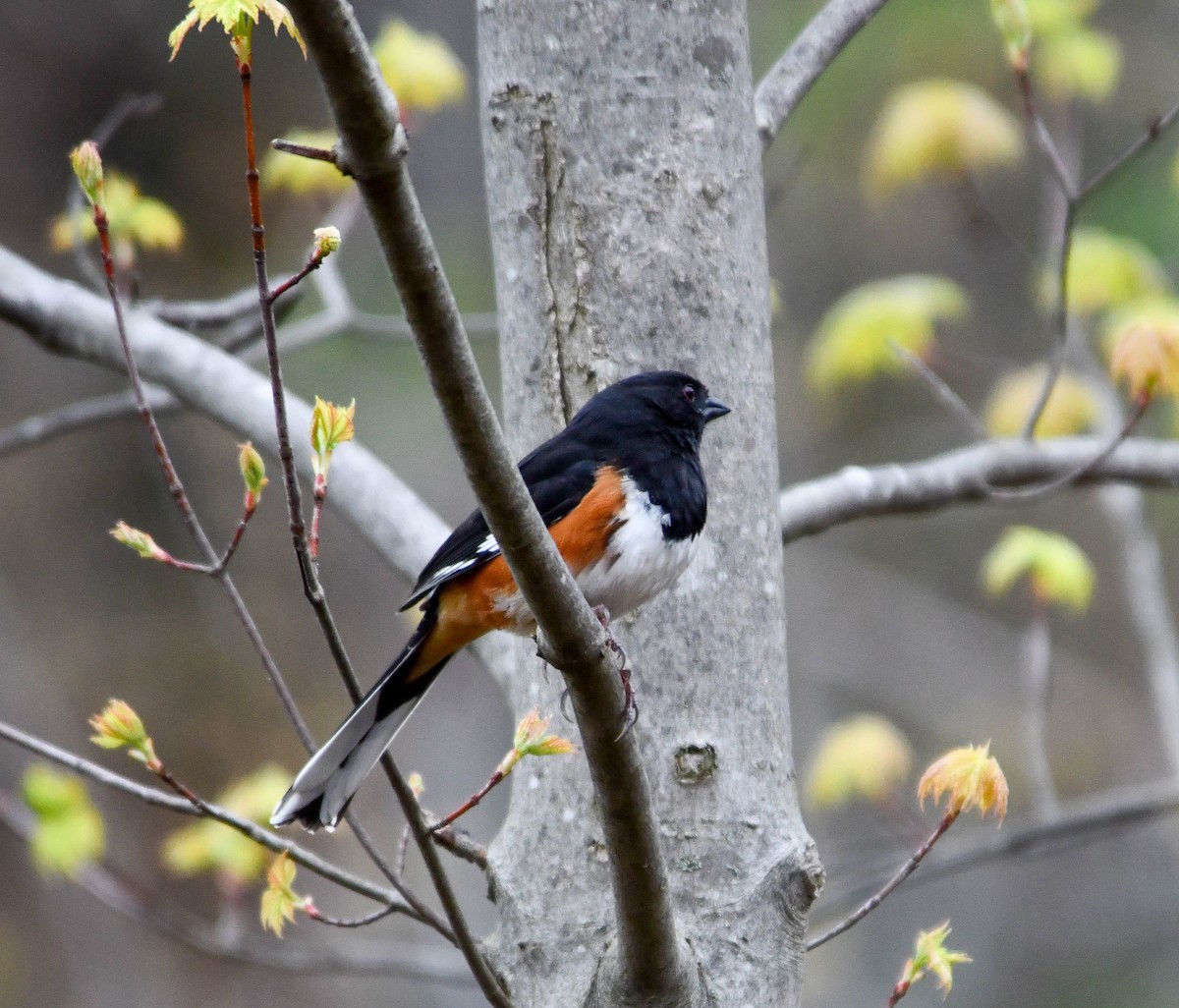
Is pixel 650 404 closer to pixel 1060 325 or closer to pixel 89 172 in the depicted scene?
pixel 89 172

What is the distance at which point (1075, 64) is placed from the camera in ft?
14.6

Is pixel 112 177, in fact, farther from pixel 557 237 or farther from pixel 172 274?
pixel 172 274

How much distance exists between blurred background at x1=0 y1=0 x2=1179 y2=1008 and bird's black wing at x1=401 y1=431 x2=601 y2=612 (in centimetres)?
347

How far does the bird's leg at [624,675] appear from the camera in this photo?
4.68ft

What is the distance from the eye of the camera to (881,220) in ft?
26.2

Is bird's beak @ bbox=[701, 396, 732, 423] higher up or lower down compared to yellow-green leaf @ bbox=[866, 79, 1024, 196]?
lower down

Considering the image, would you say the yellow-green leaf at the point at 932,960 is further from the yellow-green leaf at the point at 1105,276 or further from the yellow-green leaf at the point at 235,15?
the yellow-green leaf at the point at 1105,276

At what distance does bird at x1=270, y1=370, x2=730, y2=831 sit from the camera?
6.15 ft

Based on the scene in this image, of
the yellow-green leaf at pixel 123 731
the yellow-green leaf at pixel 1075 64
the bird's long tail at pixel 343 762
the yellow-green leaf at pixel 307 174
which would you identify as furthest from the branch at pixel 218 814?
the yellow-green leaf at pixel 1075 64

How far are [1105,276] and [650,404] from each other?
2871 millimetres

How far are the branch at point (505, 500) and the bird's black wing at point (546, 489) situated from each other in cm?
56

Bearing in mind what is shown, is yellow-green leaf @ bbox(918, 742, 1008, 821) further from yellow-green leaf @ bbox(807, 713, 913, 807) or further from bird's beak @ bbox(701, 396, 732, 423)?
yellow-green leaf @ bbox(807, 713, 913, 807)

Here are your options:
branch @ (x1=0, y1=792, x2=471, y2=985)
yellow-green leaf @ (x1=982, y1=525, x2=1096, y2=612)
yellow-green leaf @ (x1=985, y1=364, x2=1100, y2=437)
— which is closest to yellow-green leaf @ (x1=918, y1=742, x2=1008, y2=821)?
branch @ (x1=0, y1=792, x2=471, y2=985)

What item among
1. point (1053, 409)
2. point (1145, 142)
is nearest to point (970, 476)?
point (1145, 142)
